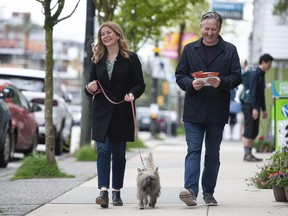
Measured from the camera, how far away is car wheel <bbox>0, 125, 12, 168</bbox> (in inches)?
653

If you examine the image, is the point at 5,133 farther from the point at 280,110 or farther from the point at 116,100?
the point at 116,100

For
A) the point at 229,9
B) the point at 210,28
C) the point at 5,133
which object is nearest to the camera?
the point at 210,28

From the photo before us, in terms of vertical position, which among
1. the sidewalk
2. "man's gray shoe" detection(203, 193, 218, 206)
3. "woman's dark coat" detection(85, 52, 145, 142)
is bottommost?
the sidewalk

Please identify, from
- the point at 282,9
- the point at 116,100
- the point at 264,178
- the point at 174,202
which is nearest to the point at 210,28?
the point at 116,100

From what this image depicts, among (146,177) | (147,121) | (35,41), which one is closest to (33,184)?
(146,177)

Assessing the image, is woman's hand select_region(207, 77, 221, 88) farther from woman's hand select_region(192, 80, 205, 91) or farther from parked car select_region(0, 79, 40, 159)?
parked car select_region(0, 79, 40, 159)

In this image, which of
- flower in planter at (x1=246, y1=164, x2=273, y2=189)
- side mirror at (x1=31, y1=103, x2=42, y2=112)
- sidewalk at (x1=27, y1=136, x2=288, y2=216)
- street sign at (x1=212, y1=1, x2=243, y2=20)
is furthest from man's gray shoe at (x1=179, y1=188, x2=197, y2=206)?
street sign at (x1=212, y1=1, x2=243, y2=20)

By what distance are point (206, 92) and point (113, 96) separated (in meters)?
0.97

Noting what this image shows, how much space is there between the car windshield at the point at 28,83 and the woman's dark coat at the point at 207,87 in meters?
11.1

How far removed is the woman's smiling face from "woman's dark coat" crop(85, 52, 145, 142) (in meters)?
0.20

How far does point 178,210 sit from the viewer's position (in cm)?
948

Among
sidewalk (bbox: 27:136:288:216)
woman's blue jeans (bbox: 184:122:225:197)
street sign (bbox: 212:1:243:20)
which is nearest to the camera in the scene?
sidewalk (bbox: 27:136:288:216)

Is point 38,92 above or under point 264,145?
above

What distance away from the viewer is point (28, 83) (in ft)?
68.6
